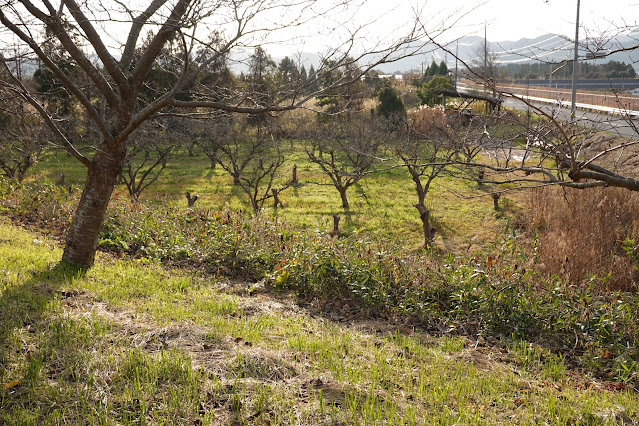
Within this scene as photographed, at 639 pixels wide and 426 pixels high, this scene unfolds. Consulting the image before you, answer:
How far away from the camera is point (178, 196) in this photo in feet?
58.5

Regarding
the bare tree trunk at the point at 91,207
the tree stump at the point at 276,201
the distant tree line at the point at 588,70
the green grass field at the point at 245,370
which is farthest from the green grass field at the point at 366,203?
the green grass field at the point at 245,370

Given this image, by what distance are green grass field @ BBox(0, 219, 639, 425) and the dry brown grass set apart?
114 inches

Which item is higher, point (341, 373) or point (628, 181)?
point (628, 181)

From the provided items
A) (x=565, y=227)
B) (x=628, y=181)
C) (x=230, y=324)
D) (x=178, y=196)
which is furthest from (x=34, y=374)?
(x=178, y=196)

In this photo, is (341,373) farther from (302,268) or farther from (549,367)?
(302,268)

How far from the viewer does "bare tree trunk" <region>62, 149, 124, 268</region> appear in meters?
5.57

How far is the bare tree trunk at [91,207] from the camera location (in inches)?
219

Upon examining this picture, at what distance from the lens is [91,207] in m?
5.64

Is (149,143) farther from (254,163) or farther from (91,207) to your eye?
(91,207)

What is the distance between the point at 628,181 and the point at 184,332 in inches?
143

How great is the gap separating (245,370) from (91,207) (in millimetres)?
3317

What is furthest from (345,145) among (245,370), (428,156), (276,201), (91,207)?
(245,370)

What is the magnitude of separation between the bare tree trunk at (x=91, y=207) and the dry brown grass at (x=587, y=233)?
17.9ft

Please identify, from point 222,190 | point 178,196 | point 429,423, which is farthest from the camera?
point 222,190
